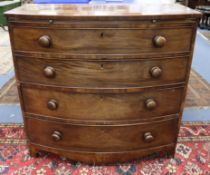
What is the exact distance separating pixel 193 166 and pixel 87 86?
83 centimetres

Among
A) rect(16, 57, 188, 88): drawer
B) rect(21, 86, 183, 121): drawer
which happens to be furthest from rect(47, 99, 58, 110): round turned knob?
rect(16, 57, 188, 88): drawer

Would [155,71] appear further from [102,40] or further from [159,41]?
[102,40]

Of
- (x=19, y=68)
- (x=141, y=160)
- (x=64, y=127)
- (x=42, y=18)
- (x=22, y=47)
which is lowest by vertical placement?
(x=141, y=160)

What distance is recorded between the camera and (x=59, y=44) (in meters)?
1.05

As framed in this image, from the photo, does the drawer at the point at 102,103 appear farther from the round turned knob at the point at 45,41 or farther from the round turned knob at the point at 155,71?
the round turned knob at the point at 45,41

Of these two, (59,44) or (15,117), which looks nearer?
(59,44)

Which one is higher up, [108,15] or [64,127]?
[108,15]

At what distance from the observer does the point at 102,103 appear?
117 centimetres

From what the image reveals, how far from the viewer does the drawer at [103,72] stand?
1.09 meters

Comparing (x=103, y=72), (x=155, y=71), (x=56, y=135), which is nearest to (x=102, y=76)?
(x=103, y=72)

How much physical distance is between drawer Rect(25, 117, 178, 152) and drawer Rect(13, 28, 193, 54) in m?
0.43

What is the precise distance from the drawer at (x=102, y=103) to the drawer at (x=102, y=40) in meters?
0.23

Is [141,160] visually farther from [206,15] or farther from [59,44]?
[206,15]

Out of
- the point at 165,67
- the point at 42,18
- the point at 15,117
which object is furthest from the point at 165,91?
the point at 15,117
